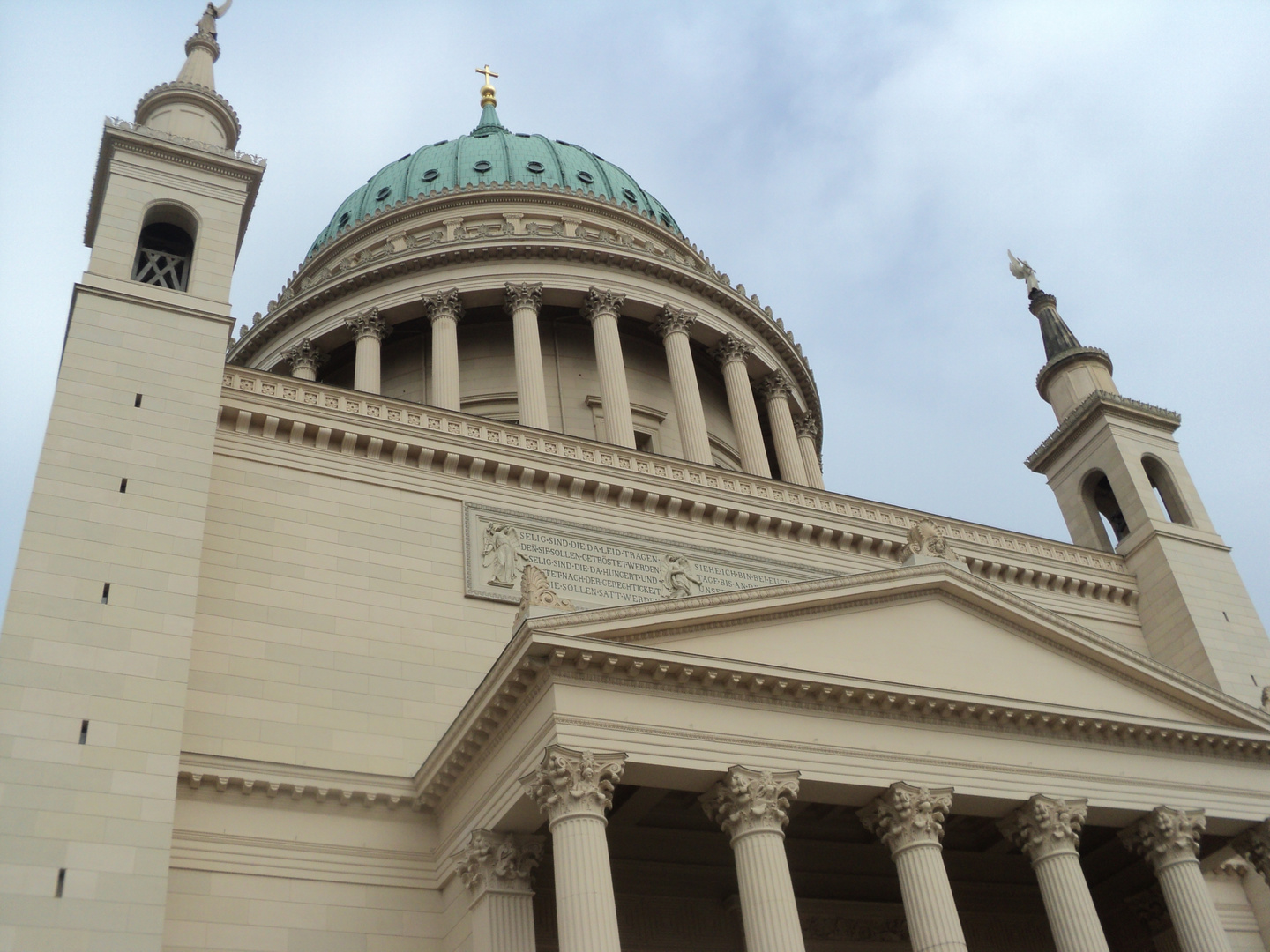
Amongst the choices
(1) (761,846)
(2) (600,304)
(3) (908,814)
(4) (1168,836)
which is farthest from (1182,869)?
(2) (600,304)

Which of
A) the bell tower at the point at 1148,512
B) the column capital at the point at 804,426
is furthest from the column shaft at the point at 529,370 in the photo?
the bell tower at the point at 1148,512

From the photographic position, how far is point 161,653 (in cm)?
1773

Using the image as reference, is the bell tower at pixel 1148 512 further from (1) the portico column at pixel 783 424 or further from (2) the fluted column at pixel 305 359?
(2) the fluted column at pixel 305 359

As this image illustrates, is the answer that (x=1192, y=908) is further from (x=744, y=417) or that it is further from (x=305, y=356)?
(x=305, y=356)

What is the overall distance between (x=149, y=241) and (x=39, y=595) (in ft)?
30.6

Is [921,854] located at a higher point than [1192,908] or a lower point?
higher

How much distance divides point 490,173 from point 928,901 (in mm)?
34150

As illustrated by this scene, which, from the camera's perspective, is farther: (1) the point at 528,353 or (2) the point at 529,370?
(1) the point at 528,353

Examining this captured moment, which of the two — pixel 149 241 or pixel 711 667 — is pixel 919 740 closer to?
pixel 711 667

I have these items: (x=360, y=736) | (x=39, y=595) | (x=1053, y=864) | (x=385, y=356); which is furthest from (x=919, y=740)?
(x=385, y=356)

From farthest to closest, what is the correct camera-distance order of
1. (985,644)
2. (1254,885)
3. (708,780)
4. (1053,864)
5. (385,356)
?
1. (385,356)
2. (1254,885)
3. (985,644)
4. (1053,864)
5. (708,780)

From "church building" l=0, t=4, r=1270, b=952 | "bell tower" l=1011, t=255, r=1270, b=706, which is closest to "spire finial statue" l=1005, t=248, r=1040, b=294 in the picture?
"bell tower" l=1011, t=255, r=1270, b=706

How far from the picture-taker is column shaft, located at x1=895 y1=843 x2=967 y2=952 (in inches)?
677

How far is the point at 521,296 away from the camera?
126 ft
